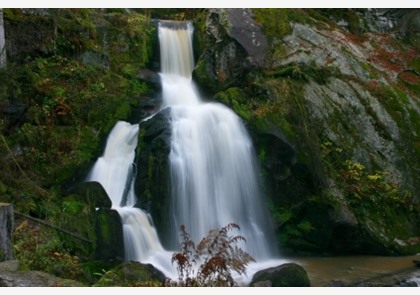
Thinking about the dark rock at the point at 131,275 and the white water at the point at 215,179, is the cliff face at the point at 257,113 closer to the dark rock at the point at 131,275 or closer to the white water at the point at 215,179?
the white water at the point at 215,179

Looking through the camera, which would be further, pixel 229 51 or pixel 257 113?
pixel 229 51

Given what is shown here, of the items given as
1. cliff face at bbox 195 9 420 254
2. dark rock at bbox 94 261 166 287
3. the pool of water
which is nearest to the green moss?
cliff face at bbox 195 9 420 254

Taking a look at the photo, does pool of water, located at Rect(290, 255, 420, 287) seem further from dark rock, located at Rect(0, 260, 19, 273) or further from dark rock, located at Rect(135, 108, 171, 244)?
dark rock, located at Rect(0, 260, 19, 273)

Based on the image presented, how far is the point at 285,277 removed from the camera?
313 inches

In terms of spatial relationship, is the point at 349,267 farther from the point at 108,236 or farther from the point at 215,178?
the point at 108,236

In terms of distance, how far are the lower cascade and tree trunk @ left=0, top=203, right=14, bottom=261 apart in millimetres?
3063

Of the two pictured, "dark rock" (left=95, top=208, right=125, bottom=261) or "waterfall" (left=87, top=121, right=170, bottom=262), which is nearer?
"dark rock" (left=95, top=208, right=125, bottom=261)

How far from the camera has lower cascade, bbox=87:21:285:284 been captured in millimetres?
9516

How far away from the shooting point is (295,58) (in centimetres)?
1350

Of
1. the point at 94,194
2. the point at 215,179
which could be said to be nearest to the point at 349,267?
the point at 215,179

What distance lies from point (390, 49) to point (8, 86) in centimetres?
1151

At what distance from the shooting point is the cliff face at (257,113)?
9953mm

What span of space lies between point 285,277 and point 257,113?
14.6ft

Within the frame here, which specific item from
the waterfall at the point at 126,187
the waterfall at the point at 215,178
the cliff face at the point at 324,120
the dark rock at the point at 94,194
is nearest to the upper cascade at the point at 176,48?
the cliff face at the point at 324,120
